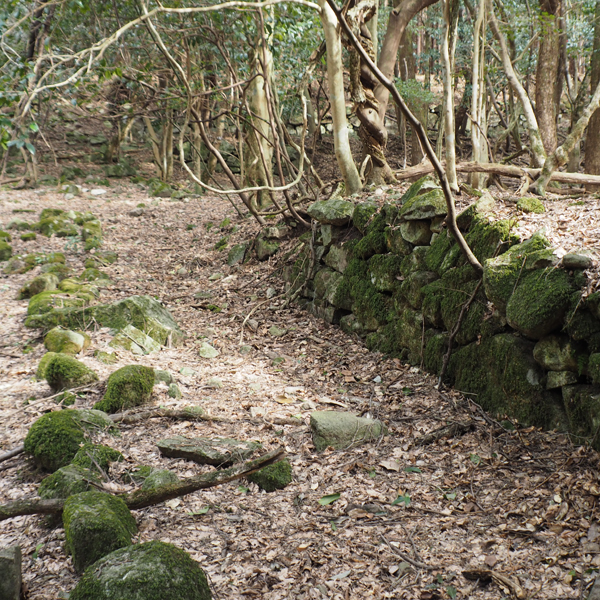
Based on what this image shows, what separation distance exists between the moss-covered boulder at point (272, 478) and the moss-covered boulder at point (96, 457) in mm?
973

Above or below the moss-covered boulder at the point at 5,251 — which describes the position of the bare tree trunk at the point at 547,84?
above

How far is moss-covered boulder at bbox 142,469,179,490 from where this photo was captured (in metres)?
3.12

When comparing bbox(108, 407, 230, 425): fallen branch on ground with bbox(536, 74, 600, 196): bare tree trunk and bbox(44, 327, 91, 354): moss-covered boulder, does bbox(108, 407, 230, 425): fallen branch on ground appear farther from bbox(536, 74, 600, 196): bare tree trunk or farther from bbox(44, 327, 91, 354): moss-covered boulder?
bbox(536, 74, 600, 196): bare tree trunk

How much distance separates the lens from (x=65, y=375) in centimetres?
449

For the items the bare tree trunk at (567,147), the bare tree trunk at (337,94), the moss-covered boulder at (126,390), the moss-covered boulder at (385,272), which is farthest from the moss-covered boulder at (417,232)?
→ the moss-covered boulder at (126,390)

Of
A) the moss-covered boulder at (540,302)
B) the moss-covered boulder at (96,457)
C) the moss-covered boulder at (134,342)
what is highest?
the moss-covered boulder at (540,302)

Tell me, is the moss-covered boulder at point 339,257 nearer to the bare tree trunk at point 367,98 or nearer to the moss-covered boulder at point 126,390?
the bare tree trunk at point 367,98

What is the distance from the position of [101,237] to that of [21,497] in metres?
8.38

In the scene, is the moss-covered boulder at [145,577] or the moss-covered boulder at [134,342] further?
the moss-covered boulder at [134,342]

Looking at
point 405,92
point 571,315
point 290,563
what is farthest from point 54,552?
point 405,92

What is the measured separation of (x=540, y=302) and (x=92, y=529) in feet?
9.74

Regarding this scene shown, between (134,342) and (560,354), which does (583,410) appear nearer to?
(560,354)

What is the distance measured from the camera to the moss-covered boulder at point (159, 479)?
312 cm

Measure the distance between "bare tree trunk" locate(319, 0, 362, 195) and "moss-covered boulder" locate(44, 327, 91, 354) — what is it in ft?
13.8
